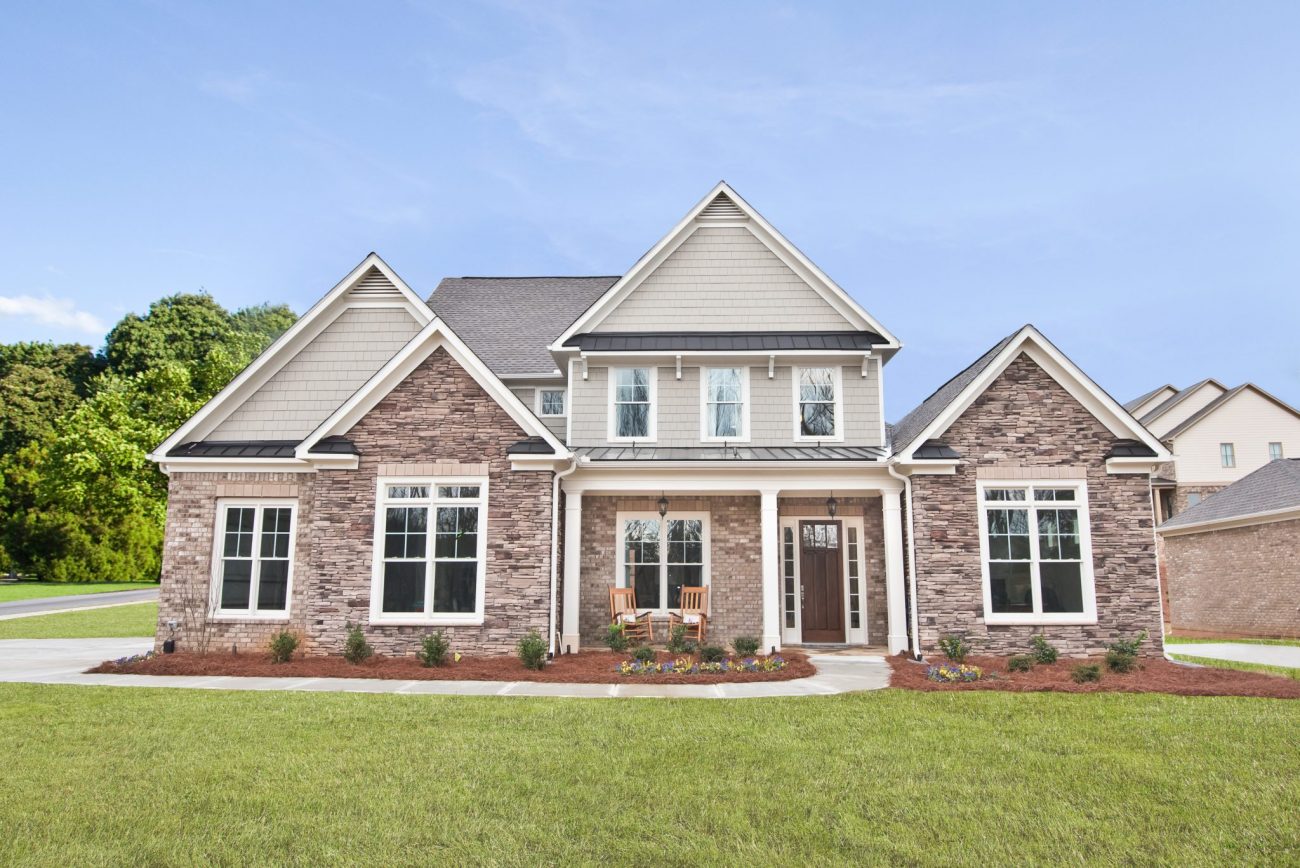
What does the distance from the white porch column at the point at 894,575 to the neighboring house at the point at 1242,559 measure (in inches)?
476

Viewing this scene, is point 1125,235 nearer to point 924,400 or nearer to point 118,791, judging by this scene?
point 924,400

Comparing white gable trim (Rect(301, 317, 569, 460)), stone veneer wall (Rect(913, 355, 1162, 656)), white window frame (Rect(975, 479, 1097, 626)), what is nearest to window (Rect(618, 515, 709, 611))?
white gable trim (Rect(301, 317, 569, 460))

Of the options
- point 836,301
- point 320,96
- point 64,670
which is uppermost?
point 320,96

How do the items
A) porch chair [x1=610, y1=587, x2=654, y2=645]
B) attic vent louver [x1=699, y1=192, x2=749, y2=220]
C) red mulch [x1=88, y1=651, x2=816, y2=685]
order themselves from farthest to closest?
attic vent louver [x1=699, y1=192, x2=749, y2=220] → porch chair [x1=610, y1=587, x2=654, y2=645] → red mulch [x1=88, y1=651, x2=816, y2=685]

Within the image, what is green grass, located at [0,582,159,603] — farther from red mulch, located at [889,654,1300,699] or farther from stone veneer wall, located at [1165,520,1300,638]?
stone veneer wall, located at [1165,520,1300,638]

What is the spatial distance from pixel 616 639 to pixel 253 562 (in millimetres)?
6333

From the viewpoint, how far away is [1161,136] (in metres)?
18.3

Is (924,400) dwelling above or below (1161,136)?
below

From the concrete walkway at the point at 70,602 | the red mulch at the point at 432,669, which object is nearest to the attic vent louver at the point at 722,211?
the red mulch at the point at 432,669

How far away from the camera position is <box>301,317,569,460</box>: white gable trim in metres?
13.1

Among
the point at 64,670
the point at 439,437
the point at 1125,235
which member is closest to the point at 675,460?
the point at 439,437

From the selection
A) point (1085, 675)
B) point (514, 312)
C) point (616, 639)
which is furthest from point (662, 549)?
point (514, 312)

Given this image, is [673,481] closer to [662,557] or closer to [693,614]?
[662,557]

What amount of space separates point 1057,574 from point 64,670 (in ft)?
50.4
